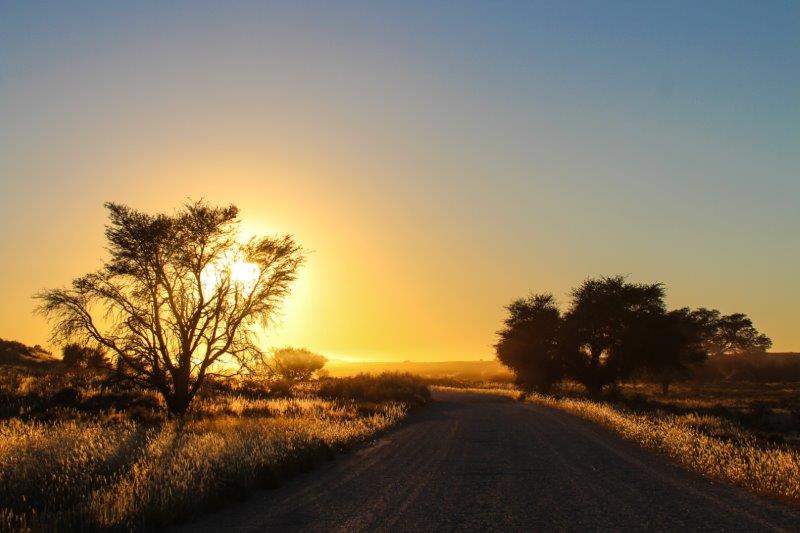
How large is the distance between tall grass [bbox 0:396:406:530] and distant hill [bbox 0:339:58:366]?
123ft

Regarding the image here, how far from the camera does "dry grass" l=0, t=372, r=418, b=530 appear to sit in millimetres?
8484

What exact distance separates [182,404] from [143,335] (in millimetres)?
3290

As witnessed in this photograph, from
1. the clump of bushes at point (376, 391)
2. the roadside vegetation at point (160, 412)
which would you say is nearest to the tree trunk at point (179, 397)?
the roadside vegetation at point (160, 412)

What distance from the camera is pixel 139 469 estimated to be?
11117 millimetres

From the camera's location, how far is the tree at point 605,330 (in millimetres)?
47156

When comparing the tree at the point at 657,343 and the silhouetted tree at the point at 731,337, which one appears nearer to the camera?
the tree at the point at 657,343

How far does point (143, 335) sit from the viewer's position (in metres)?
22.7

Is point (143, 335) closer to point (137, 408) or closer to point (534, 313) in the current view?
point (137, 408)

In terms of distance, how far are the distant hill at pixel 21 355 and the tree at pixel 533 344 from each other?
147 ft

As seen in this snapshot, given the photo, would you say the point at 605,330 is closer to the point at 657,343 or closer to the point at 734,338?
the point at 657,343

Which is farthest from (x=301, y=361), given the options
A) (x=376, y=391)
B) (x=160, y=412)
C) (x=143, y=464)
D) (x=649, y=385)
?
(x=143, y=464)

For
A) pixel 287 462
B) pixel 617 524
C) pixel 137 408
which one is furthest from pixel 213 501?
pixel 137 408

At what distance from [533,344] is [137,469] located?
49.5 metres

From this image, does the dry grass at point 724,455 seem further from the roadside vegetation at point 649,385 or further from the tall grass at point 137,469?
the tall grass at point 137,469
